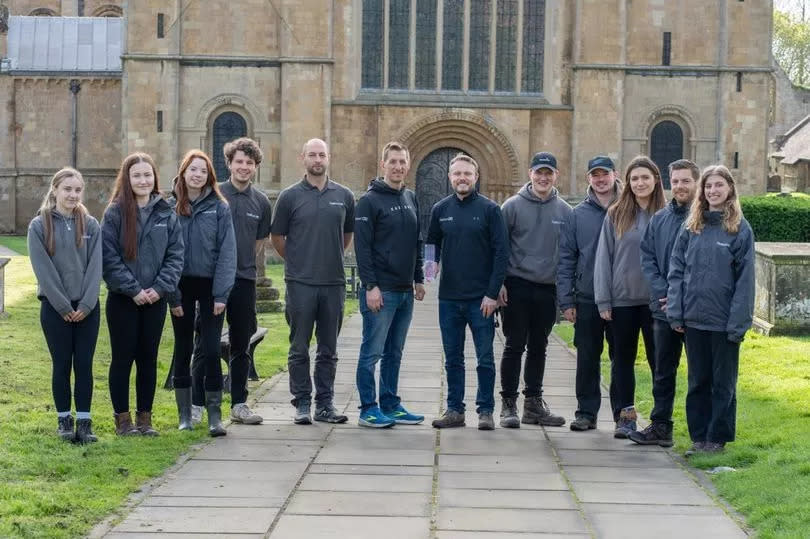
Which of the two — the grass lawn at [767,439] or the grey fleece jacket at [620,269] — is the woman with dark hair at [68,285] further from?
the grass lawn at [767,439]

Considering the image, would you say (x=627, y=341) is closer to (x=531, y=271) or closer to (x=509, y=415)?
(x=531, y=271)

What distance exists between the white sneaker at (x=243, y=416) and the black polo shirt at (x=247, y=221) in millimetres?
1003

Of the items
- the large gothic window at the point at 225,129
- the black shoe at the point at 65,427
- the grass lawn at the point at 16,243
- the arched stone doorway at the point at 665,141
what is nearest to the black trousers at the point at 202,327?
the black shoe at the point at 65,427

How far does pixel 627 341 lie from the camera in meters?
10.9

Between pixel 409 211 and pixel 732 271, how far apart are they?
259 centimetres

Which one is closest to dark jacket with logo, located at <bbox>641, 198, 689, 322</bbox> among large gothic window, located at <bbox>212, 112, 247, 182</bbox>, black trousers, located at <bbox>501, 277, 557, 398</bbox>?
black trousers, located at <bbox>501, 277, 557, 398</bbox>

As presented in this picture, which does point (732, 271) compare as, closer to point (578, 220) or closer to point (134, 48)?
point (578, 220)

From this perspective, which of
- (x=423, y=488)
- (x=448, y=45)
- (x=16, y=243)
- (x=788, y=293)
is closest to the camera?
(x=423, y=488)

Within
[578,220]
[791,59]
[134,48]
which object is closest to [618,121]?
[134,48]

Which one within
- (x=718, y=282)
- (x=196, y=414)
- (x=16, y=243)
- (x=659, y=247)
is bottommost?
(x=16, y=243)

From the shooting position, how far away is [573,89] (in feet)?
112

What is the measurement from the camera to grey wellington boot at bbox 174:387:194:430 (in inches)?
426

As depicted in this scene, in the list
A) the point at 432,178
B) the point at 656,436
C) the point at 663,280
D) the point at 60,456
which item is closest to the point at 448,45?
the point at 432,178

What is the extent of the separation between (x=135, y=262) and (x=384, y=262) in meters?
→ 1.96
